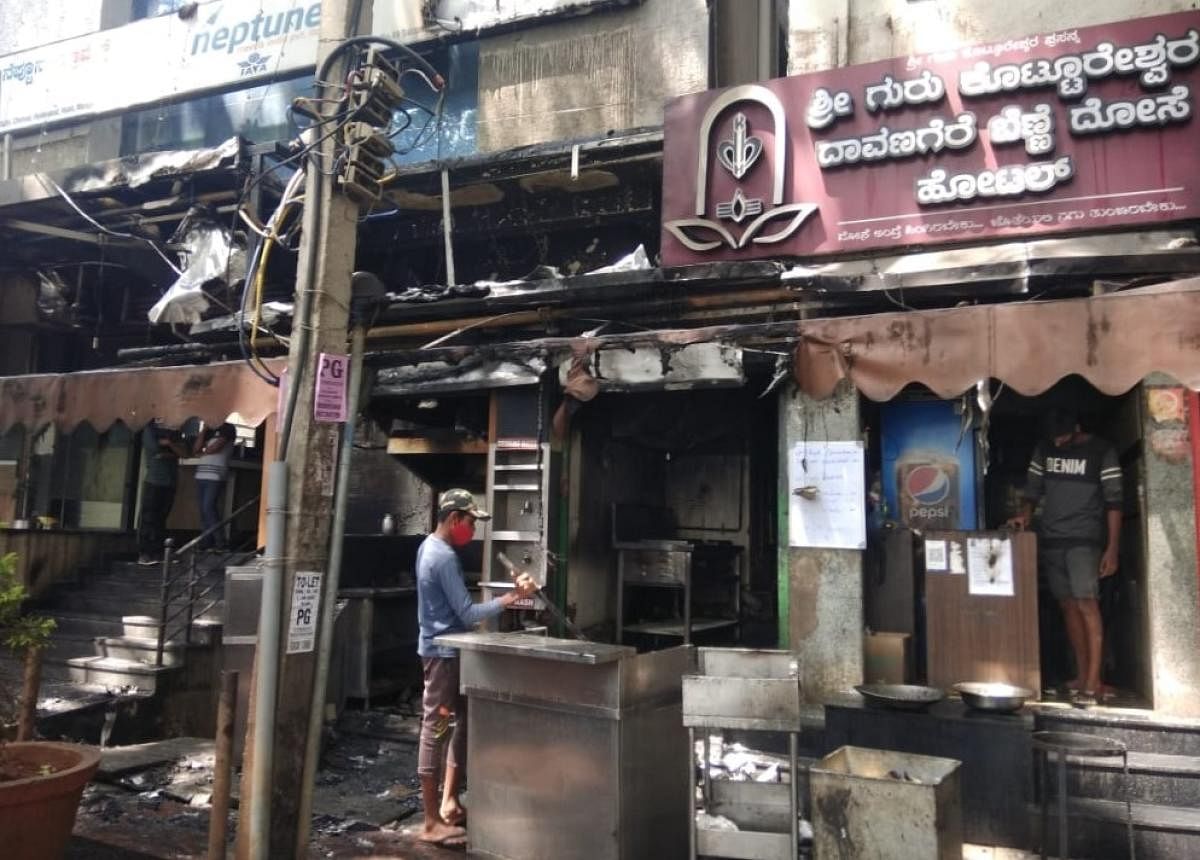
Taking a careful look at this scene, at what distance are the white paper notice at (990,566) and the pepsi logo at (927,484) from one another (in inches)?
33.4

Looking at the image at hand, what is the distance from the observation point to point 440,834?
18.3 ft

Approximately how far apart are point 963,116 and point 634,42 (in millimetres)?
4159

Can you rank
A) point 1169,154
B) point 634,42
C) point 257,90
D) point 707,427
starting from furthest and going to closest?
point 257,90 → point 634,42 → point 707,427 → point 1169,154

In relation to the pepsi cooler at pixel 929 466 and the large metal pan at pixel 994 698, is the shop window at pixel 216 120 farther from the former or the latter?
the large metal pan at pixel 994 698

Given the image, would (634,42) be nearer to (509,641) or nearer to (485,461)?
(485,461)

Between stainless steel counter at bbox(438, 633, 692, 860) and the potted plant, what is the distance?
82.5 inches

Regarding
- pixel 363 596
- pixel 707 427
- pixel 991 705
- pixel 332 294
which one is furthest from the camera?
pixel 707 427

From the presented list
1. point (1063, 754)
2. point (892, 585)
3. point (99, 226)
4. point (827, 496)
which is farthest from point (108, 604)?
point (1063, 754)

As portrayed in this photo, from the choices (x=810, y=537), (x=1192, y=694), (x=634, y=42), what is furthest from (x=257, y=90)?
(x=1192, y=694)

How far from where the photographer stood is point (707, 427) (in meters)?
9.35

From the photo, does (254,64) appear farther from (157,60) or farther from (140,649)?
(140,649)

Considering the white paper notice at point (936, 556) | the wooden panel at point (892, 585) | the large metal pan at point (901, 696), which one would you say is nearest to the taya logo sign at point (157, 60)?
the wooden panel at point (892, 585)

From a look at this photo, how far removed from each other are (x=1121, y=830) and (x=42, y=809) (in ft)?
20.6

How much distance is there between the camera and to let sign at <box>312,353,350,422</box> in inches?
191
